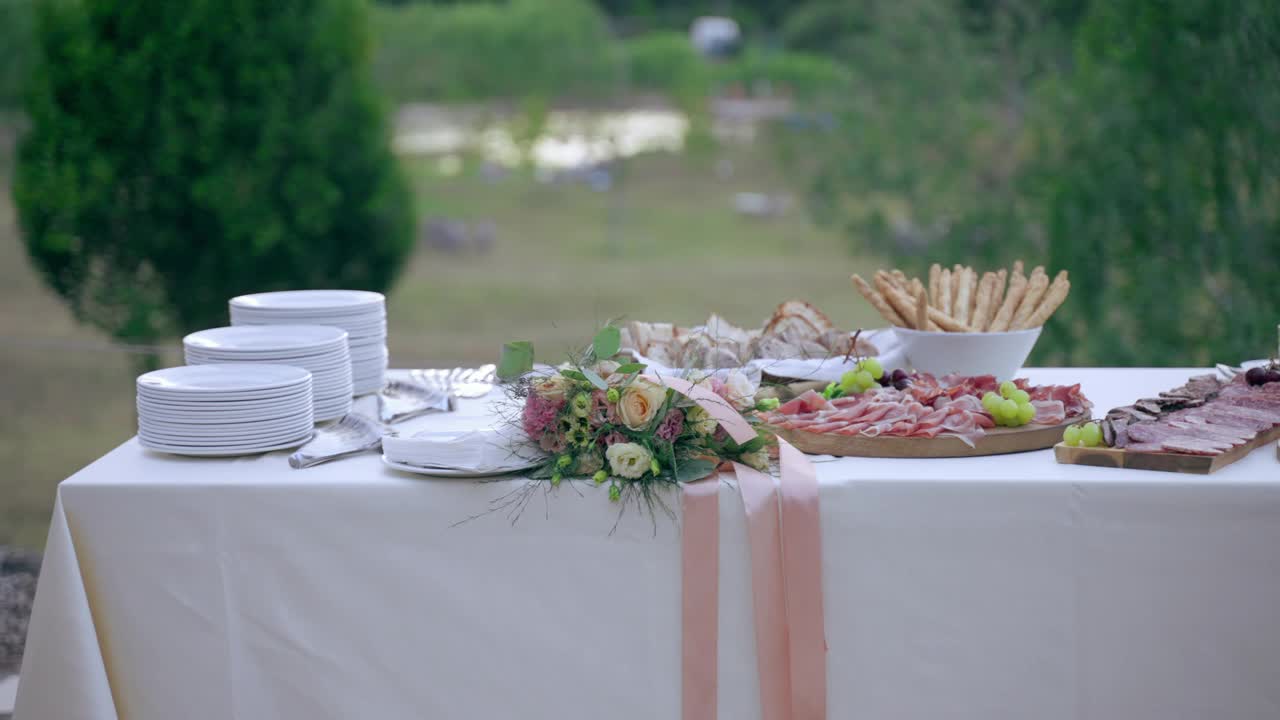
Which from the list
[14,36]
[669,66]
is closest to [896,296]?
[14,36]

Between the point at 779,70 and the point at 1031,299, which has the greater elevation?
the point at 779,70

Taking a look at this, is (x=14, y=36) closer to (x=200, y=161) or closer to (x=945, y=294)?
(x=200, y=161)

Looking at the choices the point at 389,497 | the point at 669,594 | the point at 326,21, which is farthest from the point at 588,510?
the point at 326,21

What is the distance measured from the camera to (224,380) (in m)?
1.95

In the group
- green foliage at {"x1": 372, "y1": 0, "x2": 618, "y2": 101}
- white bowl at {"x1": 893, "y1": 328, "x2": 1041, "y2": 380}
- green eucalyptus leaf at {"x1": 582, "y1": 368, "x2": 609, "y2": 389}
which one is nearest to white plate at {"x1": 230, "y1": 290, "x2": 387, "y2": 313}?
green eucalyptus leaf at {"x1": 582, "y1": 368, "x2": 609, "y2": 389}

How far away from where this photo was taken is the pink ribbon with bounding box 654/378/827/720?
5.54ft

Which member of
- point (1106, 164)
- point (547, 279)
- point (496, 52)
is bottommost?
point (547, 279)

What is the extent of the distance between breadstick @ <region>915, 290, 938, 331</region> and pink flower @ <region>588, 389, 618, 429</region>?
2.33 feet

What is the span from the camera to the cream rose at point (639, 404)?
1.69 metres

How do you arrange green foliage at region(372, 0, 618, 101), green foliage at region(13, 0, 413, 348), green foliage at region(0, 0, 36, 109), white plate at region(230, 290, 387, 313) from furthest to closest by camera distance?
green foliage at region(372, 0, 618, 101) → green foliage at region(0, 0, 36, 109) → green foliage at region(13, 0, 413, 348) → white plate at region(230, 290, 387, 313)

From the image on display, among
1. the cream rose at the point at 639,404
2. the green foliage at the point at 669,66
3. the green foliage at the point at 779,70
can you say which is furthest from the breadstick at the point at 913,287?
the green foliage at the point at 669,66

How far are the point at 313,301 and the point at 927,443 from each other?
4.03ft

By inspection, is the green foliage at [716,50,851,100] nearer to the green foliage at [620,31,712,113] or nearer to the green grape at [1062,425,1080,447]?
the green foliage at [620,31,712,113]

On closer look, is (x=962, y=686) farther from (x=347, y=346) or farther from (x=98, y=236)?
(x=98, y=236)
